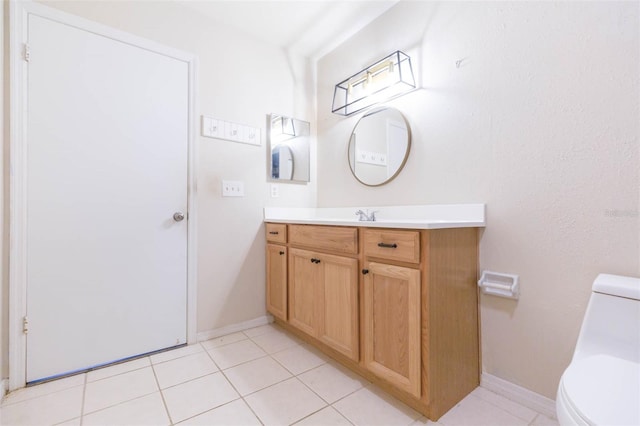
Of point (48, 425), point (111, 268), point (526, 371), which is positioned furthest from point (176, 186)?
point (526, 371)

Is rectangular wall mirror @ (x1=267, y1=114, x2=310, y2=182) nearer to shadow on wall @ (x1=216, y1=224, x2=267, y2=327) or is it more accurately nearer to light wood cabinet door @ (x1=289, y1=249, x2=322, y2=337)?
shadow on wall @ (x1=216, y1=224, x2=267, y2=327)

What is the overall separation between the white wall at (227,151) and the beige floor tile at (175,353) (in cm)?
13

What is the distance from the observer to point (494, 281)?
58.6 inches

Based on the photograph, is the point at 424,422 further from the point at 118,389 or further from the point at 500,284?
the point at 118,389

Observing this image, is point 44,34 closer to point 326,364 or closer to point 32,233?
point 32,233

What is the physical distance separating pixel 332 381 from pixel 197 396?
0.69 meters

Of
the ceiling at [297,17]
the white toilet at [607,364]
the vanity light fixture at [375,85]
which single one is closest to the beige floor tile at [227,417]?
the white toilet at [607,364]

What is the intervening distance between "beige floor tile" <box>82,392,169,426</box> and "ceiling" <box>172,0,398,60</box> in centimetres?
240

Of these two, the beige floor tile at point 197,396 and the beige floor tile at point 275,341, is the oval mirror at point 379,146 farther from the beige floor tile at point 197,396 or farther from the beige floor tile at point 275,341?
the beige floor tile at point 197,396

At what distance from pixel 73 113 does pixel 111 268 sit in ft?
2.97

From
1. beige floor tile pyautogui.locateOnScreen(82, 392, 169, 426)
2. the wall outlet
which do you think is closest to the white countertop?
the wall outlet

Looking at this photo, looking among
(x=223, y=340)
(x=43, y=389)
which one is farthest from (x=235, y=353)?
(x=43, y=389)

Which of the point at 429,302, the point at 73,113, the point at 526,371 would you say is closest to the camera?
the point at 429,302

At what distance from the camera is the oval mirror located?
194cm
